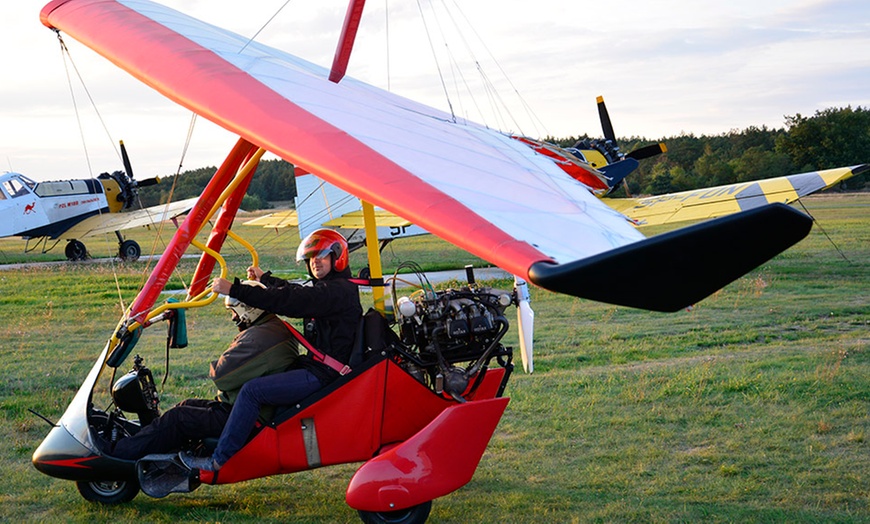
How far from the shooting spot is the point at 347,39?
6992 mm

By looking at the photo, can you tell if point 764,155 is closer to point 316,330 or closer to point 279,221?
point 279,221

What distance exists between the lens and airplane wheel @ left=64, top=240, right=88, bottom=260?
2494cm

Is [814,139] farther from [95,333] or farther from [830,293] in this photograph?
[95,333]

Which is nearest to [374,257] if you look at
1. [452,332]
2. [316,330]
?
[316,330]

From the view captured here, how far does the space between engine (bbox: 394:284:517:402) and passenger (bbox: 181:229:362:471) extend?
360 mm

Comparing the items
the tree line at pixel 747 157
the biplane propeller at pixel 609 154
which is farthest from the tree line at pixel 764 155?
the biplane propeller at pixel 609 154

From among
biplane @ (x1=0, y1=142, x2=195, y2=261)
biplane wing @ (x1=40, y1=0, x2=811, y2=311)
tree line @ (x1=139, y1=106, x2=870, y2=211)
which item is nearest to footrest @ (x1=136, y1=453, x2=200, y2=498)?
biplane wing @ (x1=40, y1=0, x2=811, y2=311)

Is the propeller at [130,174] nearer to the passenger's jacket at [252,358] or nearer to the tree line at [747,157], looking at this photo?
the tree line at [747,157]

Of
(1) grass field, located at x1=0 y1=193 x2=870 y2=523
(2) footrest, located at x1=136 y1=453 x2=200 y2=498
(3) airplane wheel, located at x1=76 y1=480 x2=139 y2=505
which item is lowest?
(1) grass field, located at x1=0 y1=193 x2=870 y2=523

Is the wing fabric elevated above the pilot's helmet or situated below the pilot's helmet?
above

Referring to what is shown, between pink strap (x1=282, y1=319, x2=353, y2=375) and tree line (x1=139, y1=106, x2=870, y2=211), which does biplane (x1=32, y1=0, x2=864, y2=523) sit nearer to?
pink strap (x1=282, y1=319, x2=353, y2=375)

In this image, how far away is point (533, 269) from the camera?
2.63m

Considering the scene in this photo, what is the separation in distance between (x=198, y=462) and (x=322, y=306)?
121 cm

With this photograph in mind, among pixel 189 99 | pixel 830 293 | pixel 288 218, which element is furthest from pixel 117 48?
pixel 288 218
